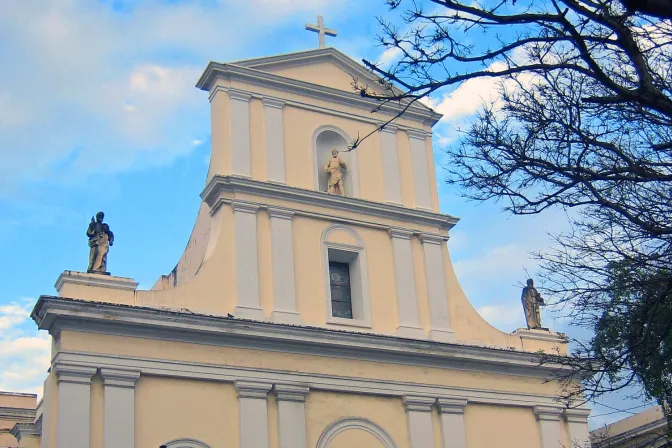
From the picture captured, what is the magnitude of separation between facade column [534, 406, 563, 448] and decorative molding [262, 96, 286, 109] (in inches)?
303

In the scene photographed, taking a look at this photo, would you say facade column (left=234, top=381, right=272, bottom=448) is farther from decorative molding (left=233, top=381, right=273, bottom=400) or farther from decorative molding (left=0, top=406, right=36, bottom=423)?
decorative molding (left=0, top=406, right=36, bottom=423)

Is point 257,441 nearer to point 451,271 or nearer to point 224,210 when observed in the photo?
point 224,210

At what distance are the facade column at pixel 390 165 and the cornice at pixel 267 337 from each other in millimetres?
3190

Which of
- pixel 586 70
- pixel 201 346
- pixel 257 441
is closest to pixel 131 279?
pixel 201 346

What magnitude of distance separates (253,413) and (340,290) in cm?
336

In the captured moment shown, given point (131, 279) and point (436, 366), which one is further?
point (436, 366)

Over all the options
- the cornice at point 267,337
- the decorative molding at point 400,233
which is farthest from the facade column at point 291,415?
the decorative molding at point 400,233

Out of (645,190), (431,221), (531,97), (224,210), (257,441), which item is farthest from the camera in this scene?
(431,221)

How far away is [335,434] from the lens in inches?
683

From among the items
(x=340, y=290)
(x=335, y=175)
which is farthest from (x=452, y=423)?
(x=335, y=175)

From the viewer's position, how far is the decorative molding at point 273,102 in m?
A: 19.5

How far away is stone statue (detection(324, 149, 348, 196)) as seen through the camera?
19562mm

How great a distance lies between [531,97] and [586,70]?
1.37 meters

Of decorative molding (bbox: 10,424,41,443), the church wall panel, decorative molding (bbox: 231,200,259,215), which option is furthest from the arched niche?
decorative molding (bbox: 10,424,41,443)
